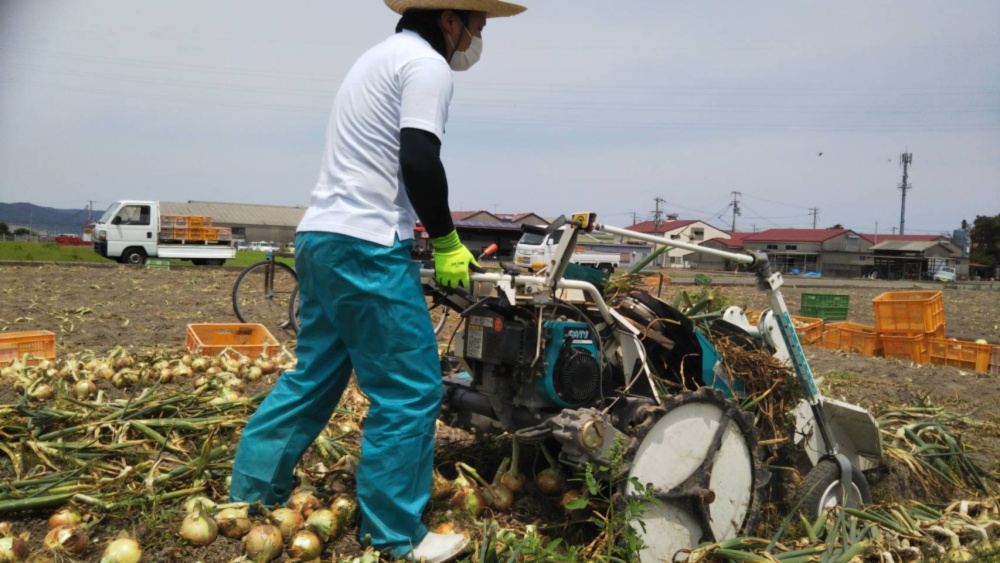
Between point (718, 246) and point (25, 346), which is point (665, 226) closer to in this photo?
point (718, 246)

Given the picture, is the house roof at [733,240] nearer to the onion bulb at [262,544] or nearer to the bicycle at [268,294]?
the bicycle at [268,294]

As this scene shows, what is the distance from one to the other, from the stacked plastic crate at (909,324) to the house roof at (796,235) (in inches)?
3093

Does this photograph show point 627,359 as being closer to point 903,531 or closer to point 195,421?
point 903,531

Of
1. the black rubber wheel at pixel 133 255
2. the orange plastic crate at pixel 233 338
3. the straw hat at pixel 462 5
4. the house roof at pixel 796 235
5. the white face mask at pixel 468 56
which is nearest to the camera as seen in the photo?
the straw hat at pixel 462 5

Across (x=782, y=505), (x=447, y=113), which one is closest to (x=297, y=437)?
(x=447, y=113)

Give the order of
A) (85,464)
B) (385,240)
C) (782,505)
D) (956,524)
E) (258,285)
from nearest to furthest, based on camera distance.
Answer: (385,240) < (85,464) < (956,524) < (782,505) < (258,285)

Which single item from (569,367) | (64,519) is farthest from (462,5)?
(64,519)

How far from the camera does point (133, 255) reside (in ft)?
79.8

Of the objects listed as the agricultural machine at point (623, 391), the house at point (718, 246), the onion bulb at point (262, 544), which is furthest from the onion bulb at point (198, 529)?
the house at point (718, 246)

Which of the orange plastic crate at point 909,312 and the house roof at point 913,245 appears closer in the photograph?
the orange plastic crate at point 909,312

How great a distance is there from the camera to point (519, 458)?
379cm

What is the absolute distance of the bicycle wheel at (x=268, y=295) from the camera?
31.4 ft

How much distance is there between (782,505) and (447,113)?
9.45 ft

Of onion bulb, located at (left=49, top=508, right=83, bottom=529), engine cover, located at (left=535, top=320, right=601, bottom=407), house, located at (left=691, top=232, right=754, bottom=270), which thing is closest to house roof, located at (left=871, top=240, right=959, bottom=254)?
house, located at (left=691, top=232, right=754, bottom=270)
